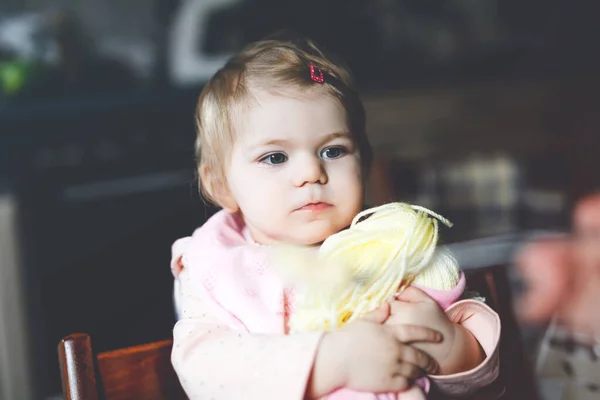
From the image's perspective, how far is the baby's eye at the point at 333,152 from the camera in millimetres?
402

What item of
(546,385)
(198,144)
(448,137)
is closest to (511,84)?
(448,137)

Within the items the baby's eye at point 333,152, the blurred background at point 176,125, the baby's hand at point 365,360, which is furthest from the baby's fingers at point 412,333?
the blurred background at point 176,125

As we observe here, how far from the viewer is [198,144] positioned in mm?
457

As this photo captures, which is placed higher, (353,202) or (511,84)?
(511,84)

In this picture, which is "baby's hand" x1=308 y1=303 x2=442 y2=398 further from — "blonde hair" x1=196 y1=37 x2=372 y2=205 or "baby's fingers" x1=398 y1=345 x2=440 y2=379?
"blonde hair" x1=196 y1=37 x2=372 y2=205

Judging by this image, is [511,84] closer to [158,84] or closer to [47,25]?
[158,84]

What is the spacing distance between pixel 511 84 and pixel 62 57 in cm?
106

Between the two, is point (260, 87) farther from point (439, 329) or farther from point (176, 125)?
point (176, 125)

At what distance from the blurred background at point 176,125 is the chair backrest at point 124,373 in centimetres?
23

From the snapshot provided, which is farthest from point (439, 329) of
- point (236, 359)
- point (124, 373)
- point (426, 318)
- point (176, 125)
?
point (176, 125)

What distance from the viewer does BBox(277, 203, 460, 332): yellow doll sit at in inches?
14.7

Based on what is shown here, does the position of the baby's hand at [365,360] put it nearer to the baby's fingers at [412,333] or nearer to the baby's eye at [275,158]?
the baby's fingers at [412,333]

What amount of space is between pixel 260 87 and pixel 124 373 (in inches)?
8.5

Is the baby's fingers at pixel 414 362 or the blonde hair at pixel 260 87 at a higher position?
the blonde hair at pixel 260 87
